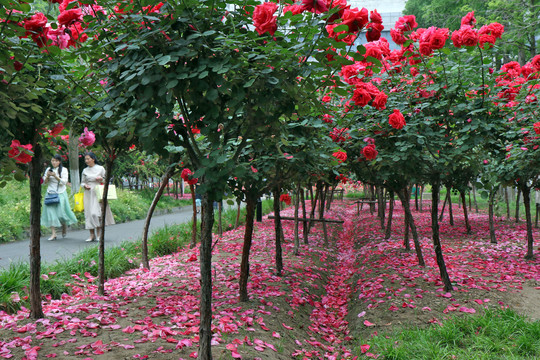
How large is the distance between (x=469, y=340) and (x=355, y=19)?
9.23 feet

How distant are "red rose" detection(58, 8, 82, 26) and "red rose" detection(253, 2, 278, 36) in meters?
1.09

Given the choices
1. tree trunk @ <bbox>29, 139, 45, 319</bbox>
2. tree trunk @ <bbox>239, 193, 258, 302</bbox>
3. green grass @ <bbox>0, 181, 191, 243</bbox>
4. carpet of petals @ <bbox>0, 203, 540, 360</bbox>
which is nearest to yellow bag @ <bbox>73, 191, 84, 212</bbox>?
green grass @ <bbox>0, 181, 191, 243</bbox>

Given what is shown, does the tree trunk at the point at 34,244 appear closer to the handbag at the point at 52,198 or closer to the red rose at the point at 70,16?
the red rose at the point at 70,16

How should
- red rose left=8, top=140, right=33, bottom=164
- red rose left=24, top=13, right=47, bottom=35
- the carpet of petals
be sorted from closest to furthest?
red rose left=24, top=13, right=47, bottom=35 < red rose left=8, top=140, right=33, bottom=164 < the carpet of petals

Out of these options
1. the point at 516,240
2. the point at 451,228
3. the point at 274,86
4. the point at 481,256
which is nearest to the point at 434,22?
the point at 451,228

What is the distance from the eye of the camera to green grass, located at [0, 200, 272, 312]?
407cm

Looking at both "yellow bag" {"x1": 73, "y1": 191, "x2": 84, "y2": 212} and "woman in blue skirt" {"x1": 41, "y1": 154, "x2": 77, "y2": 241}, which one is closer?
"yellow bag" {"x1": 73, "y1": 191, "x2": 84, "y2": 212}

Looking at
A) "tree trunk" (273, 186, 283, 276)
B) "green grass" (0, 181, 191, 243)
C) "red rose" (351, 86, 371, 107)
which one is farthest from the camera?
"green grass" (0, 181, 191, 243)

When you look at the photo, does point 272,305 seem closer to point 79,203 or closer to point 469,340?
point 469,340

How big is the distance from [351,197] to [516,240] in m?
20.8

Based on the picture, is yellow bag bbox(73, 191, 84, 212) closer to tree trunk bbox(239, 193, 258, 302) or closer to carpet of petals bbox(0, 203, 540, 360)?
carpet of petals bbox(0, 203, 540, 360)

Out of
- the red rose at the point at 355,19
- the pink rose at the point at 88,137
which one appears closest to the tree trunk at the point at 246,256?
the pink rose at the point at 88,137

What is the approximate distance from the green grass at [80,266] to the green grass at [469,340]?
11.6 feet

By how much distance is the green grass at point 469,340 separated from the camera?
2926 millimetres
